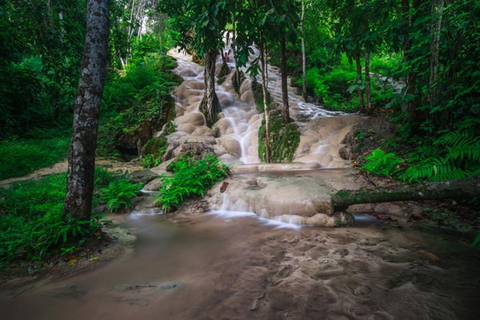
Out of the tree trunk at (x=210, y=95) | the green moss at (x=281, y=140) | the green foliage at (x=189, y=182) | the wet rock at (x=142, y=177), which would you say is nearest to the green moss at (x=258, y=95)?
the tree trunk at (x=210, y=95)

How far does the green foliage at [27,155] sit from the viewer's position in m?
7.22

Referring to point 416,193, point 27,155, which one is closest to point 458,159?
point 416,193

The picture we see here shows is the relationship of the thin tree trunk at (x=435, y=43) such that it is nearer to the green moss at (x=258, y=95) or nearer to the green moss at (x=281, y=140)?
the green moss at (x=281, y=140)

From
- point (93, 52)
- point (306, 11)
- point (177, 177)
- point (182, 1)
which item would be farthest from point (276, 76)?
point (93, 52)

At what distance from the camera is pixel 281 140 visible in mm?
8820

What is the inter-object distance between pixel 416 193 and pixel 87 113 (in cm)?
450

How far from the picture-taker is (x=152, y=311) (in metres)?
1.90

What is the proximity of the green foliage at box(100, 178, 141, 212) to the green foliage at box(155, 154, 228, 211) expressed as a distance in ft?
2.25

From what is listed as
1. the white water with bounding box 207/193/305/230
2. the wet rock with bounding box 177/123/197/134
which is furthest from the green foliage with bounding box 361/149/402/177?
the wet rock with bounding box 177/123/197/134

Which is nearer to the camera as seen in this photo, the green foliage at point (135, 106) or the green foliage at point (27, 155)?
the green foliage at point (27, 155)

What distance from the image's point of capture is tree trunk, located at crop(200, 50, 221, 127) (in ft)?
37.2

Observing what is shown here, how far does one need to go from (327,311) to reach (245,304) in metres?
0.66

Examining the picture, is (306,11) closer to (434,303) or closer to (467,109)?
(467,109)

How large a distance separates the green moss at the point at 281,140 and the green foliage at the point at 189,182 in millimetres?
2905
